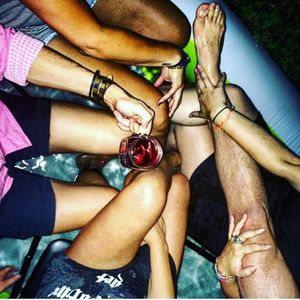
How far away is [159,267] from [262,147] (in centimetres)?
69

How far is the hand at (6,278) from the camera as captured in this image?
1.56 metres

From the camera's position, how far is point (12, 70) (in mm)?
1425

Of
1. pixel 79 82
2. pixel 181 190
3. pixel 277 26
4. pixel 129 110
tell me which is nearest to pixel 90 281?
pixel 181 190

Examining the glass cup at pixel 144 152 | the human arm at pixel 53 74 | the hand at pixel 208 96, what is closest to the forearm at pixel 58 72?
the human arm at pixel 53 74

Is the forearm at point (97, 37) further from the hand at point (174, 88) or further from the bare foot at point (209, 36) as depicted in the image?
the bare foot at point (209, 36)

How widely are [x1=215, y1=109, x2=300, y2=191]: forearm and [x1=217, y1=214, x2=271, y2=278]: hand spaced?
0.25m

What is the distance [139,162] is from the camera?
1469 mm

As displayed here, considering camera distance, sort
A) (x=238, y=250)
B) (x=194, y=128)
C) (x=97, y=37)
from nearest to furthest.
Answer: (x=97, y=37) < (x=238, y=250) < (x=194, y=128)

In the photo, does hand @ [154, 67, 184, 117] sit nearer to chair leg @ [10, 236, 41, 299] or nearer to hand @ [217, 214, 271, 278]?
hand @ [217, 214, 271, 278]

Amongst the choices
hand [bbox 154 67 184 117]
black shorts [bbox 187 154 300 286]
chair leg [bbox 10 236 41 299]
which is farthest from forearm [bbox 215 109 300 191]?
chair leg [bbox 10 236 41 299]

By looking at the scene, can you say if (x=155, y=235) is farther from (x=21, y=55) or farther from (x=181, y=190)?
(x=21, y=55)

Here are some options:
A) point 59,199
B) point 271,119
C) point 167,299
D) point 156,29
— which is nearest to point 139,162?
point 59,199

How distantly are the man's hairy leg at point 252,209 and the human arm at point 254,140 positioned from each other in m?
0.07

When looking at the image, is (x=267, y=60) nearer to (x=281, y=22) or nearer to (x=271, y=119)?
(x=271, y=119)
